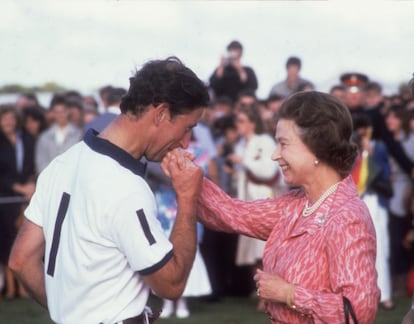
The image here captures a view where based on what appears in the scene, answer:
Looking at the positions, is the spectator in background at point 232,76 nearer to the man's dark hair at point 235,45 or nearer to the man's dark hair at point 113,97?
the man's dark hair at point 235,45

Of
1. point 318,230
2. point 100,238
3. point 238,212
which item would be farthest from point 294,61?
point 100,238

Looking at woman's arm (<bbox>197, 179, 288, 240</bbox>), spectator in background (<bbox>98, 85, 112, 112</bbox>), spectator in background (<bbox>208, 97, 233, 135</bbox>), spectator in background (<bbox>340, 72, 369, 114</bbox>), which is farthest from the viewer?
spectator in background (<bbox>208, 97, 233, 135</bbox>)

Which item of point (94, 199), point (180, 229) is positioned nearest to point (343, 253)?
point (180, 229)

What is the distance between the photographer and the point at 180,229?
429 centimetres

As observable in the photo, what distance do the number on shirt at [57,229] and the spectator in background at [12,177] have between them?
7604mm

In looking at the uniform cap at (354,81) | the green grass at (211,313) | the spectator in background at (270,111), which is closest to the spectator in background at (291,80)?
the spectator in background at (270,111)

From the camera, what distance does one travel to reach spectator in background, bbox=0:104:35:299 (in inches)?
472

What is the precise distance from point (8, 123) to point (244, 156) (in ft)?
9.36

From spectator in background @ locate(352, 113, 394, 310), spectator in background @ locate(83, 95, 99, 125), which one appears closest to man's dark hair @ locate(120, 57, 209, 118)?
spectator in background @ locate(352, 113, 394, 310)

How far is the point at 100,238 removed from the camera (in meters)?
4.14

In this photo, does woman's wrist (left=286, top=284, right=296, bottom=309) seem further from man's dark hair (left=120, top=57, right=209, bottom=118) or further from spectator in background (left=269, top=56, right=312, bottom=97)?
spectator in background (left=269, top=56, right=312, bottom=97)

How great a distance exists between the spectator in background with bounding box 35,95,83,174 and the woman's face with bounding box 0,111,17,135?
0.36 metres

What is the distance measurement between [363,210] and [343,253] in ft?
0.82

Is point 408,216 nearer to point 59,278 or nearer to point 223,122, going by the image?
point 223,122
